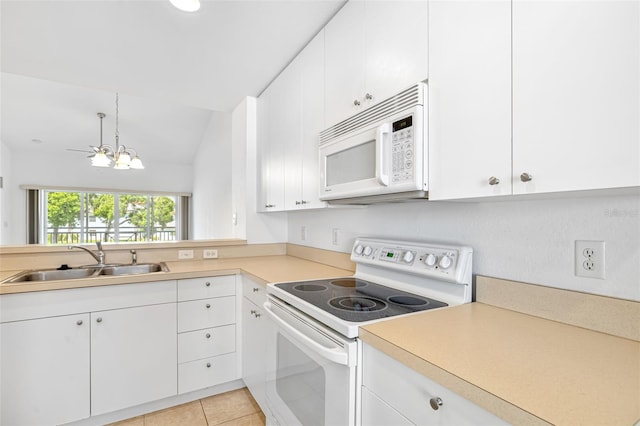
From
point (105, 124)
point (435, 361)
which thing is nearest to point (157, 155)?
point (105, 124)

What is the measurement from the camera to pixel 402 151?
113 centimetres

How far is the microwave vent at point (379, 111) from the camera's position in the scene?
1085mm

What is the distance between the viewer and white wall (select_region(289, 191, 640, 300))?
0.85m

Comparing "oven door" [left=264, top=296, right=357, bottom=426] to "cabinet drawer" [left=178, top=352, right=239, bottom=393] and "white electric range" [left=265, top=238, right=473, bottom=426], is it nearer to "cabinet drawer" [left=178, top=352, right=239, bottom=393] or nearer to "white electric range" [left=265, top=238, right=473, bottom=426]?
"white electric range" [left=265, top=238, right=473, bottom=426]

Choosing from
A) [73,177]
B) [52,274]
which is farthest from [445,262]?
[73,177]

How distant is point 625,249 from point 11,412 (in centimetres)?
265

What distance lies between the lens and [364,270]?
5.45 ft

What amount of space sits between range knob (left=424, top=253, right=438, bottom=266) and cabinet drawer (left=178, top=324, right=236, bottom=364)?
55.8 inches

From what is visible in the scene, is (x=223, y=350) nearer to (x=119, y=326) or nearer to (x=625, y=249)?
(x=119, y=326)

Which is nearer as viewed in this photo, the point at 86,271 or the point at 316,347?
the point at 316,347

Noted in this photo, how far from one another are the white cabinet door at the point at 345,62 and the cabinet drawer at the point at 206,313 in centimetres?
134

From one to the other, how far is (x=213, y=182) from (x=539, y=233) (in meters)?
5.16

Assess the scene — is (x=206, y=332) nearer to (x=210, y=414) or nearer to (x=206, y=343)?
(x=206, y=343)

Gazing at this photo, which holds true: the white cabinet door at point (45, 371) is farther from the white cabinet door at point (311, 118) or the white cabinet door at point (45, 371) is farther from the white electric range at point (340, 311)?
the white cabinet door at point (311, 118)
